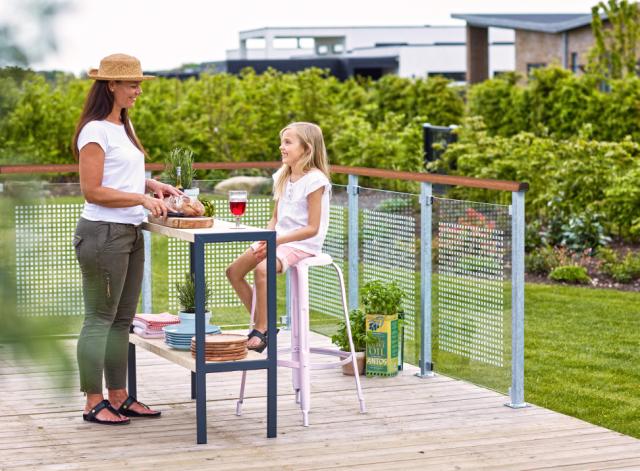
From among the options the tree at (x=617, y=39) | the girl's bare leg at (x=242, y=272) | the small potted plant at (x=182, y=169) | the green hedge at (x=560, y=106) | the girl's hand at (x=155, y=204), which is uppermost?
the tree at (x=617, y=39)

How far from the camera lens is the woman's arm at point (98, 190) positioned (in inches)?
169

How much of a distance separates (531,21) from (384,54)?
43.9 ft

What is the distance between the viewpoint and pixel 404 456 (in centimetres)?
435

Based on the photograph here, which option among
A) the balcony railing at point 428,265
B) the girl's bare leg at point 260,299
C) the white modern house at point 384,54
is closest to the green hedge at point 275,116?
the balcony railing at point 428,265

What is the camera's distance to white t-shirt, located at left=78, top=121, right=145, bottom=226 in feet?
14.2

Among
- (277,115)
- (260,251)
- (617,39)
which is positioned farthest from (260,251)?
(617,39)

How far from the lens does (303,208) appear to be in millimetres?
4977

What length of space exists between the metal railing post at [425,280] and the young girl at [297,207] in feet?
2.88

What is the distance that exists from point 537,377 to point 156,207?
109 inches

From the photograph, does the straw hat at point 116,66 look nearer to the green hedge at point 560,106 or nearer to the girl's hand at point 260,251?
the girl's hand at point 260,251

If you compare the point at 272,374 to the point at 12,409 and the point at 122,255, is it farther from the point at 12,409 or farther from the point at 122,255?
the point at 12,409

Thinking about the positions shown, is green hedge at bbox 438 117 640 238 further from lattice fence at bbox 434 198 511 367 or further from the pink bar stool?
the pink bar stool

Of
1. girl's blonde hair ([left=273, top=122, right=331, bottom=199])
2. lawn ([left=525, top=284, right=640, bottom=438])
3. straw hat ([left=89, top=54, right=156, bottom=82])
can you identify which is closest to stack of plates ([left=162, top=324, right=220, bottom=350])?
girl's blonde hair ([left=273, top=122, right=331, bottom=199])

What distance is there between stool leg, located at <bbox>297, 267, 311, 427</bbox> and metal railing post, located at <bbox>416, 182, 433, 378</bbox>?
115 cm
